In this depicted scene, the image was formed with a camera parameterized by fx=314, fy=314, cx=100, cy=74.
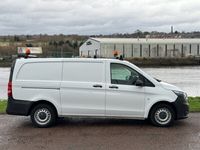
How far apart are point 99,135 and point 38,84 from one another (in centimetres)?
211

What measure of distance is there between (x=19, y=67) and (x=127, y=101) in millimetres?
2951

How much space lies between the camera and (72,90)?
8062 mm

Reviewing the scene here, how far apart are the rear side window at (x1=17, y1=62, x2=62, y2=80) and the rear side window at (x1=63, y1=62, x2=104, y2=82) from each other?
0.21 meters

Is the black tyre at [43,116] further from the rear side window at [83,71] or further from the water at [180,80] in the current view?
the water at [180,80]

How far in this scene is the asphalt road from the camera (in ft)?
21.1

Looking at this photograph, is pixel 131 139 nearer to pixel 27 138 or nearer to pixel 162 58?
pixel 27 138

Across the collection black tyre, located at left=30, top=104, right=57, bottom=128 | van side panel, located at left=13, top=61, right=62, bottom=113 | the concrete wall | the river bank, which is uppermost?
the concrete wall

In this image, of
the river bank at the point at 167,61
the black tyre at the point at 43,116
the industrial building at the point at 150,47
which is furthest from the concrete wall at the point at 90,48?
the black tyre at the point at 43,116

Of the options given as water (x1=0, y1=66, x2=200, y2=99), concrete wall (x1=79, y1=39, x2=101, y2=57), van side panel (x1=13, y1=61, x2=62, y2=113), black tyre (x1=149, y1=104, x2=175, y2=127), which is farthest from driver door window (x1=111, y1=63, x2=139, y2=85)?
concrete wall (x1=79, y1=39, x2=101, y2=57)

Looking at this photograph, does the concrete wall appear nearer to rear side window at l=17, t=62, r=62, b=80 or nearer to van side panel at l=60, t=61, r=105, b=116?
rear side window at l=17, t=62, r=62, b=80

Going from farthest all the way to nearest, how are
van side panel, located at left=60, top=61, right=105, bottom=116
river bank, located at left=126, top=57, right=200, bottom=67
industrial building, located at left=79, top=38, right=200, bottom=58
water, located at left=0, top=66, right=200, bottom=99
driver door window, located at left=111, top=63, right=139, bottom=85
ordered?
industrial building, located at left=79, top=38, right=200, bottom=58, river bank, located at left=126, top=57, right=200, bottom=67, water, located at left=0, top=66, right=200, bottom=99, driver door window, located at left=111, top=63, right=139, bottom=85, van side panel, located at left=60, top=61, right=105, bottom=116

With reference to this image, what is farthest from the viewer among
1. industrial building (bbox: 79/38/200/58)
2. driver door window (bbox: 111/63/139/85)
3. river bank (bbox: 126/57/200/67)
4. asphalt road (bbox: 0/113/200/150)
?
industrial building (bbox: 79/38/200/58)

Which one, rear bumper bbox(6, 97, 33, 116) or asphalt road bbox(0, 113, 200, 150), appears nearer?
asphalt road bbox(0, 113, 200, 150)

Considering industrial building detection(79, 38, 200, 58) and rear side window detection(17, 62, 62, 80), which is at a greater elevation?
industrial building detection(79, 38, 200, 58)
